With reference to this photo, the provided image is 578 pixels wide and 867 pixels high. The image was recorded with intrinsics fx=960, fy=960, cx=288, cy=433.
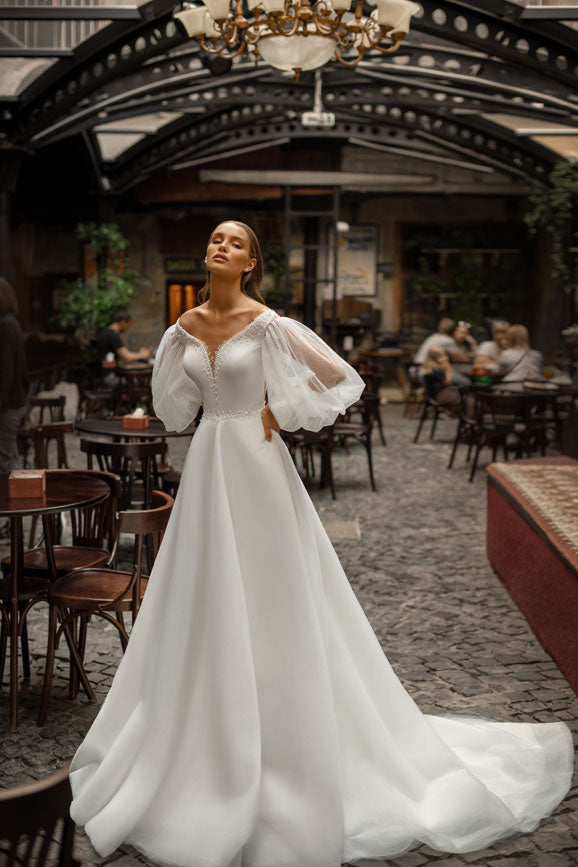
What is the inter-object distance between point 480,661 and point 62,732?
1799mm

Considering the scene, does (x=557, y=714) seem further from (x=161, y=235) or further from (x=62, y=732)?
(x=161, y=235)

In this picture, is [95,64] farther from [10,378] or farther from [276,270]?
[276,270]

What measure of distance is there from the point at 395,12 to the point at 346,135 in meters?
6.69

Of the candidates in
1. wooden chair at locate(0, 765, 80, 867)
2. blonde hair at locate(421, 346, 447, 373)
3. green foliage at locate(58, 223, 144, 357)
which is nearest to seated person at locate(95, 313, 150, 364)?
green foliage at locate(58, 223, 144, 357)

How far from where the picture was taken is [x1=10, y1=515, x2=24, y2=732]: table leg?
341cm

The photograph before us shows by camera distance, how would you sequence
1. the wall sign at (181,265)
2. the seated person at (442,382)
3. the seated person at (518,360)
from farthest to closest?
the wall sign at (181,265) < the seated person at (442,382) < the seated person at (518,360)

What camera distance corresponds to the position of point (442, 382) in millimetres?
10633

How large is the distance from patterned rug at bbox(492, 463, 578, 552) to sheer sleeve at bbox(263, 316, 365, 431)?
1737 mm

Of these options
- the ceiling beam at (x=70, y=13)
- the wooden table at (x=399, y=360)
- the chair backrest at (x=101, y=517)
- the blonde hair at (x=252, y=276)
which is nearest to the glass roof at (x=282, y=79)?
the ceiling beam at (x=70, y=13)

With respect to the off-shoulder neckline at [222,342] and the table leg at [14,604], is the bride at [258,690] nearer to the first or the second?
the off-shoulder neckline at [222,342]

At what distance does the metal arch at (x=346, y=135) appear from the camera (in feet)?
39.4

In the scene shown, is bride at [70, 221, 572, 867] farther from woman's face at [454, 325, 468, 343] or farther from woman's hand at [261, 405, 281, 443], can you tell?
woman's face at [454, 325, 468, 343]

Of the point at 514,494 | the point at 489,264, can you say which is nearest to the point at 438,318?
the point at 489,264

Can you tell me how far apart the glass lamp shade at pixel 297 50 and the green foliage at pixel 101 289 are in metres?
7.40
